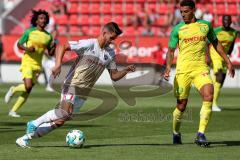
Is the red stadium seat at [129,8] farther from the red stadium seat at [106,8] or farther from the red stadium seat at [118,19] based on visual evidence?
the red stadium seat at [106,8]

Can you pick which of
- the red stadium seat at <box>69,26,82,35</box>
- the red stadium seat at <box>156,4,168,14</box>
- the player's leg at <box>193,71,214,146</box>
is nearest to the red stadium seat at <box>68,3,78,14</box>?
the red stadium seat at <box>69,26,82,35</box>

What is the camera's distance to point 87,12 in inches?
1587

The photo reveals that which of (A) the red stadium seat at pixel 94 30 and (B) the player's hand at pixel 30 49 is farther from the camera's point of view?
(A) the red stadium seat at pixel 94 30

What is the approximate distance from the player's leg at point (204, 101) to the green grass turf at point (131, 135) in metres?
0.20

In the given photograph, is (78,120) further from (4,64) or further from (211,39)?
(4,64)

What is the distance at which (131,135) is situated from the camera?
14.6 m

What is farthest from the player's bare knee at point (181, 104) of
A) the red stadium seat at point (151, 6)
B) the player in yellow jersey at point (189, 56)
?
the red stadium seat at point (151, 6)

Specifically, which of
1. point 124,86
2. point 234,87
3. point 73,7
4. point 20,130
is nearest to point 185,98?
point 20,130

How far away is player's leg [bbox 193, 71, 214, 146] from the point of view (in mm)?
12601

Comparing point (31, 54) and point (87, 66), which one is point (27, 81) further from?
point (87, 66)

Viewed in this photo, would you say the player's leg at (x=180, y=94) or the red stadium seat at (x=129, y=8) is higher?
the player's leg at (x=180, y=94)

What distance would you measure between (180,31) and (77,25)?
1051 inches

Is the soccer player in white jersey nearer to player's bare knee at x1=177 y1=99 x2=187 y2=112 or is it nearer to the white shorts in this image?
the white shorts

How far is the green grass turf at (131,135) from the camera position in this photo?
11.5 metres
